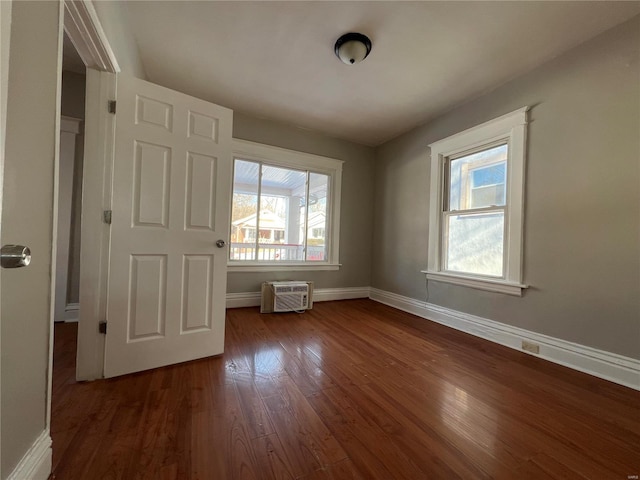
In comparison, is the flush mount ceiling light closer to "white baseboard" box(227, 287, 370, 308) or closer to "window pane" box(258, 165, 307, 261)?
"window pane" box(258, 165, 307, 261)

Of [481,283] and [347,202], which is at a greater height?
[347,202]

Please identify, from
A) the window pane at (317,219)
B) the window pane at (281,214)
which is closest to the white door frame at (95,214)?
the window pane at (281,214)

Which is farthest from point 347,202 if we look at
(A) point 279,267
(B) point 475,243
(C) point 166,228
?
(C) point 166,228

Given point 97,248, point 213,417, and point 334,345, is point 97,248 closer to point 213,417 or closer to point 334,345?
point 213,417

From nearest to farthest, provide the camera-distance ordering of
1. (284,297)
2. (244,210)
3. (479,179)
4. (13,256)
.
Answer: (13,256)
(479,179)
(284,297)
(244,210)

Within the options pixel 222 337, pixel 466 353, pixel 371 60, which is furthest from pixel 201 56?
pixel 466 353

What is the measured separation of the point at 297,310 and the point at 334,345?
3.62 ft

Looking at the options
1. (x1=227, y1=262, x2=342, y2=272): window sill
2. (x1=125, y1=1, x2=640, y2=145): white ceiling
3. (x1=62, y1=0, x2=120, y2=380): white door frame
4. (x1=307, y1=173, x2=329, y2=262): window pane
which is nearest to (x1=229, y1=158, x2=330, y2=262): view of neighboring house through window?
(x1=307, y1=173, x2=329, y2=262): window pane

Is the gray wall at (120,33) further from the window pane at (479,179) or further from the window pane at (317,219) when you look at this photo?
the window pane at (479,179)

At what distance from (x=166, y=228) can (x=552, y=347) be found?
3.15 metres

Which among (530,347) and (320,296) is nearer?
(530,347)

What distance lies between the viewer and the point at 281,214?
3746 millimetres

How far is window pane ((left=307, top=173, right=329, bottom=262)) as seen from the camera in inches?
153

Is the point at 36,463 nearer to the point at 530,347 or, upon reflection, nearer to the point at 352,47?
the point at 352,47
